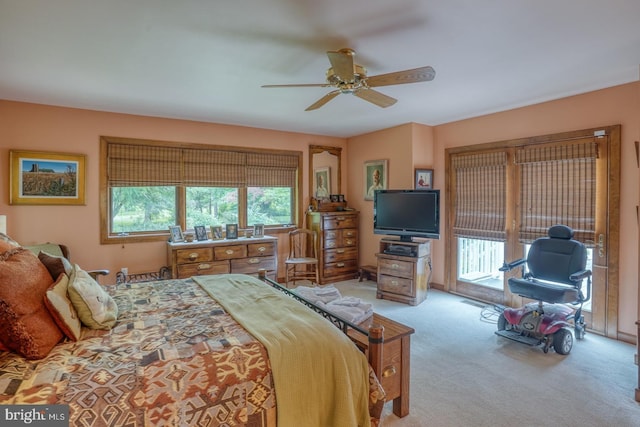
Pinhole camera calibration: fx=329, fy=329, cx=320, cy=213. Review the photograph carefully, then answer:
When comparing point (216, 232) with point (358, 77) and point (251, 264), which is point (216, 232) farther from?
point (358, 77)

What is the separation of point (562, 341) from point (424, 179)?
270cm

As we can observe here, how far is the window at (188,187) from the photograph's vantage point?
4.33 meters

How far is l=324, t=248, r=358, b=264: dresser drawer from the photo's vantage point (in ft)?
18.0

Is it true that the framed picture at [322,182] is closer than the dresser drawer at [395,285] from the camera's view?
No

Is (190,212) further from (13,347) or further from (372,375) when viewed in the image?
(372,375)

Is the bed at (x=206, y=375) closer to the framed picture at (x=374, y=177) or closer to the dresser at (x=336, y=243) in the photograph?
the dresser at (x=336, y=243)

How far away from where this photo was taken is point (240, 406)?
1424 mm

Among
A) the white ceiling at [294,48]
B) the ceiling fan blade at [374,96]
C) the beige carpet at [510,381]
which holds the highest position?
the white ceiling at [294,48]

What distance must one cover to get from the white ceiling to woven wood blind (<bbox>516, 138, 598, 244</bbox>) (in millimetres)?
615

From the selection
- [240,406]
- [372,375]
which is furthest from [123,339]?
[372,375]

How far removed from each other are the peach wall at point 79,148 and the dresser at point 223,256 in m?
0.56

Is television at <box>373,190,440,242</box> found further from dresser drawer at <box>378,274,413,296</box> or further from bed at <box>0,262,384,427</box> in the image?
bed at <box>0,262,384,427</box>

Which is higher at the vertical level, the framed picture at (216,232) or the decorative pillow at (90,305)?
the framed picture at (216,232)

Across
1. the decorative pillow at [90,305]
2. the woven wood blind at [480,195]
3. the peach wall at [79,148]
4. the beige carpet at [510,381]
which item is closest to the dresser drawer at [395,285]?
the beige carpet at [510,381]
